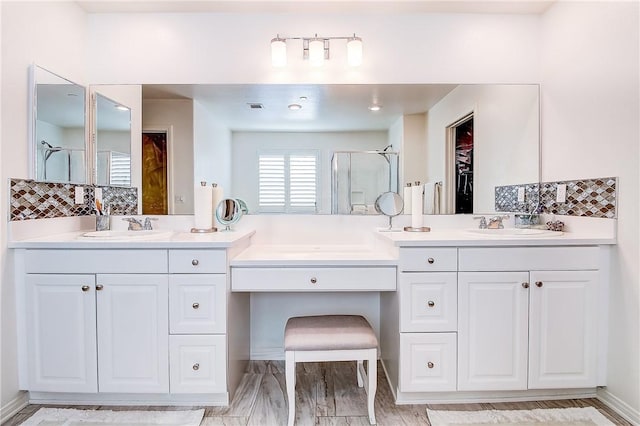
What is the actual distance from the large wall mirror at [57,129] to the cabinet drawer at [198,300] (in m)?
0.94

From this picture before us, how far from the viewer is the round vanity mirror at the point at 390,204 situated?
2.14 metres

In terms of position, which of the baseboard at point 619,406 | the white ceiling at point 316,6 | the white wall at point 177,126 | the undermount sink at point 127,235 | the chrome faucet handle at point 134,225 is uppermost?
the white ceiling at point 316,6

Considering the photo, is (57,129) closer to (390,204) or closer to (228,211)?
(228,211)

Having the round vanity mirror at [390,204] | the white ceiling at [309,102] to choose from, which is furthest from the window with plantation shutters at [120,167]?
the round vanity mirror at [390,204]

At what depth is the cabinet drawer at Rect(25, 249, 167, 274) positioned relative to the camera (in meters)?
1.67

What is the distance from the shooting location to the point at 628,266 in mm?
1651

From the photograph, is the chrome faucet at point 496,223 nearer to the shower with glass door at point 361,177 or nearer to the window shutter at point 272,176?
the shower with glass door at point 361,177

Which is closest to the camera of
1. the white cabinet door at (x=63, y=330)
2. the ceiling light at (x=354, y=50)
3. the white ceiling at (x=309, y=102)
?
the white cabinet door at (x=63, y=330)

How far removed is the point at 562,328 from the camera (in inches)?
67.7

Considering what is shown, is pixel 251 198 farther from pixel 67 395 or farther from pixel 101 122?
pixel 67 395

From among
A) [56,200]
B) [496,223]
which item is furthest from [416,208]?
[56,200]

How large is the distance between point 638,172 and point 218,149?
7.14ft

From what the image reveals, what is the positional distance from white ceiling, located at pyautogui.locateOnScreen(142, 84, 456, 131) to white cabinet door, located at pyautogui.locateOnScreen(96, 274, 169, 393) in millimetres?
1097

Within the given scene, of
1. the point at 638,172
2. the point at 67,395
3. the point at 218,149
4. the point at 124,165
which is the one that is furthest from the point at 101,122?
the point at 638,172
